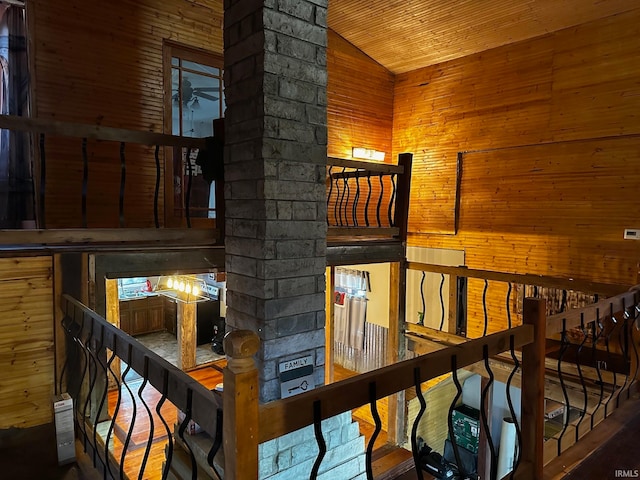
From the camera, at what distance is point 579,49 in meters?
4.66

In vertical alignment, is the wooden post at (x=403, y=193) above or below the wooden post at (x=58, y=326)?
above

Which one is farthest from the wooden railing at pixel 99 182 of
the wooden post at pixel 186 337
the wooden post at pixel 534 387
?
the wooden post at pixel 186 337

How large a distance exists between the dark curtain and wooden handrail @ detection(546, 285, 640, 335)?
4.01 m

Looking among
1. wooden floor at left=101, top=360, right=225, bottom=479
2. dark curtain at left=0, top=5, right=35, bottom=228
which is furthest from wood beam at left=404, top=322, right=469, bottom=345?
dark curtain at left=0, top=5, right=35, bottom=228

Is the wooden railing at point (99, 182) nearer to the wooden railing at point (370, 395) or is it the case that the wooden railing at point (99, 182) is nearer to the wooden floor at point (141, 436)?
the wooden floor at point (141, 436)

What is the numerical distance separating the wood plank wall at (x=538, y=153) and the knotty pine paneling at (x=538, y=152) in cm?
1

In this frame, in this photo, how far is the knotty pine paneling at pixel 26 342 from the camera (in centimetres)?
217

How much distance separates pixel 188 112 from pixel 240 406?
4.41m

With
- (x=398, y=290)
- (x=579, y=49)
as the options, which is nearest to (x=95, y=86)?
(x=398, y=290)

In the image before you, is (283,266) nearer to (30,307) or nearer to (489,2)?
(30,307)

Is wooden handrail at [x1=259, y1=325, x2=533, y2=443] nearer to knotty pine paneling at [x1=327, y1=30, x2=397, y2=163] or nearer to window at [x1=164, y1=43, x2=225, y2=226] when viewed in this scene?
window at [x1=164, y1=43, x2=225, y2=226]

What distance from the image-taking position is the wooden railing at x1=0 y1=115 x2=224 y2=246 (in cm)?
222

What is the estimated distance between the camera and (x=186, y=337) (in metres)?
7.53

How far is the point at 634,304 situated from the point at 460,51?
14.0 feet
